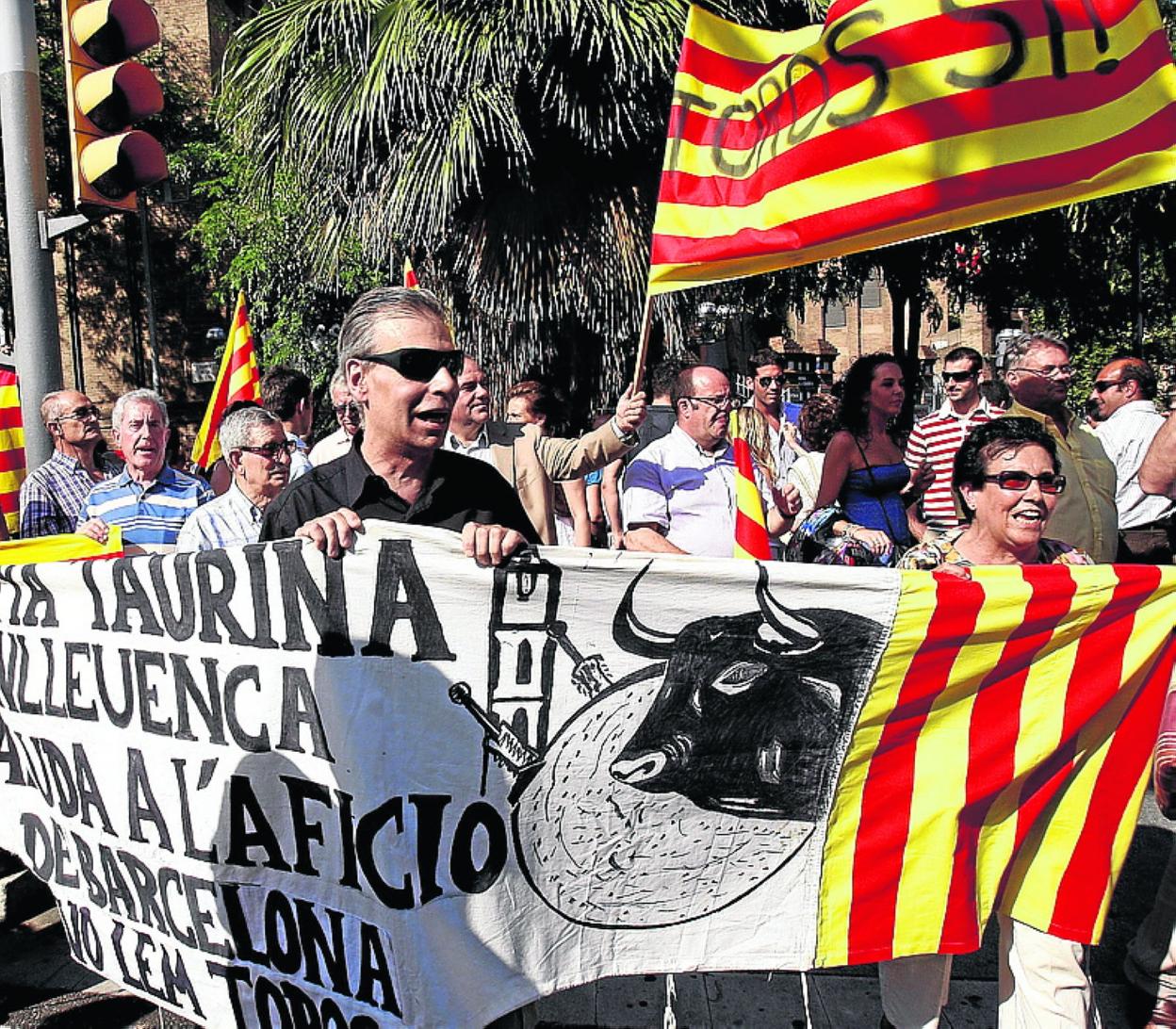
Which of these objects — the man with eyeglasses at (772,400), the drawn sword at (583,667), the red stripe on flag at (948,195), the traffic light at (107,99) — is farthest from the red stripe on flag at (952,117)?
the man with eyeglasses at (772,400)

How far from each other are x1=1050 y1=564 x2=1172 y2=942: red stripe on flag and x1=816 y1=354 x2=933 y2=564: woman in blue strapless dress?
190cm

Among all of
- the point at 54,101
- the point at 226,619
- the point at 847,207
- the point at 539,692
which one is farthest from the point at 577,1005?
the point at 54,101

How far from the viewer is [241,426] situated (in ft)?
13.8

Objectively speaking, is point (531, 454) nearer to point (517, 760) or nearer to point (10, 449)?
point (10, 449)

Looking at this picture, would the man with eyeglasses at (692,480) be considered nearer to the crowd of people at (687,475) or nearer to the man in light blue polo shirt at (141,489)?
the crowd of people at (687,475)

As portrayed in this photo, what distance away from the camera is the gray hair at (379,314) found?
2777 mm

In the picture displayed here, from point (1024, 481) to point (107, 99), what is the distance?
152 inches

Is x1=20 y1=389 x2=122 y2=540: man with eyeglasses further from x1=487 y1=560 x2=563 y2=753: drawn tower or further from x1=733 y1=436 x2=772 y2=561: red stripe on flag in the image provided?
x1=487 y1=560 x2=563 y2=753: drawn tower

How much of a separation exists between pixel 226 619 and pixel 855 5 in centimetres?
251

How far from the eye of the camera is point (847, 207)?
3.46 m

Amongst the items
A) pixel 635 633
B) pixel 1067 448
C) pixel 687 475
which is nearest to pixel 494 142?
pixel 687 475

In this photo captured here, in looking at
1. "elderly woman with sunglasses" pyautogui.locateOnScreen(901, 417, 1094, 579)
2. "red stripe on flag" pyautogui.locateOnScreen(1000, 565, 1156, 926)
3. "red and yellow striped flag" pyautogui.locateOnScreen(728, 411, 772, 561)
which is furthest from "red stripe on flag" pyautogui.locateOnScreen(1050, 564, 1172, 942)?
"red and yellow striped flag" pyautogui.locateOnScreen(728, 411, 772, 561)

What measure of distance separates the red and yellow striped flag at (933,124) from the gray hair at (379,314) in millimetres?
1073

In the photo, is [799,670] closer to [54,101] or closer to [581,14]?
[581,14]
